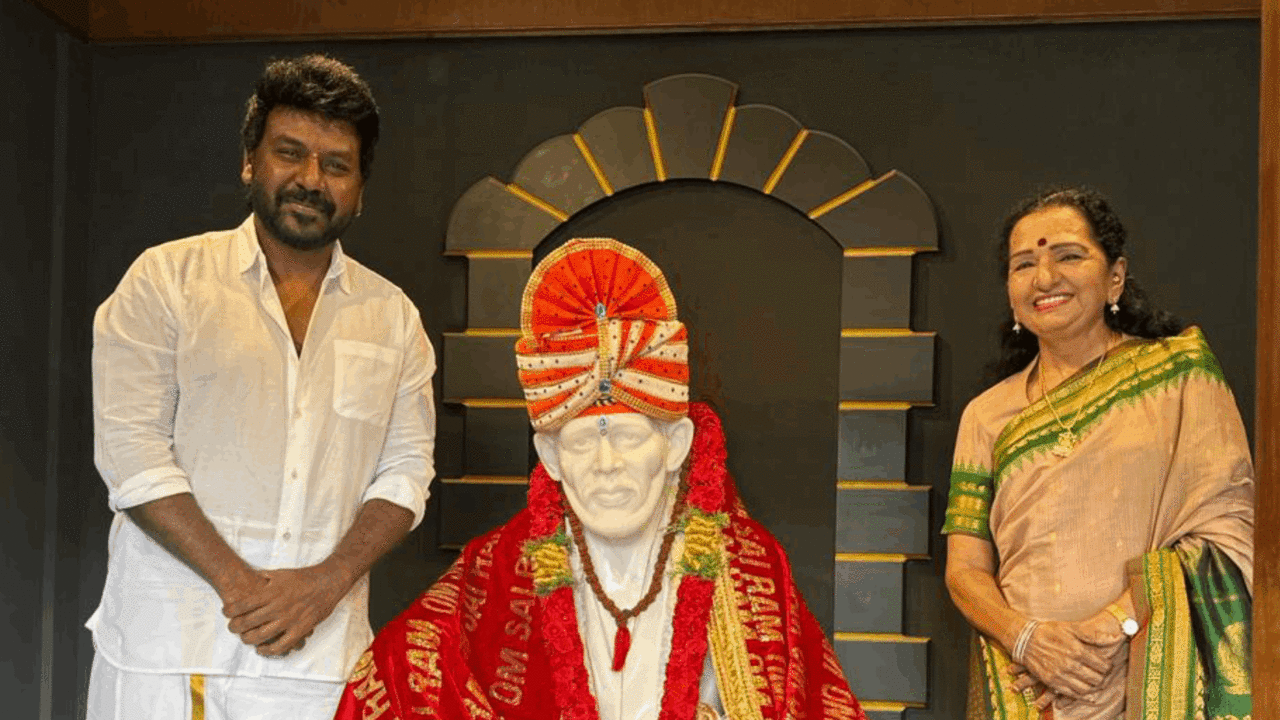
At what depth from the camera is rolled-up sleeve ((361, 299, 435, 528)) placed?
9.97 ft

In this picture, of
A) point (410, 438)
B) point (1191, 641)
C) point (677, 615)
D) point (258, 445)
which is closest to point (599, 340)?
point (410, 438)

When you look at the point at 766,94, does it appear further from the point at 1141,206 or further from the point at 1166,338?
the point at 1166,338

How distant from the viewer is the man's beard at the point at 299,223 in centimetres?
299

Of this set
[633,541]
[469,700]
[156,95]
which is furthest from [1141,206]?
[156,95]

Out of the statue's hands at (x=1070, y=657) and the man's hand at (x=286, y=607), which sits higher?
the man's hand at (x=286, y=607)

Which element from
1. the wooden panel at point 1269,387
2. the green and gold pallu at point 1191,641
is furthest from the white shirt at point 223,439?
the wooden panel at point 1269,387

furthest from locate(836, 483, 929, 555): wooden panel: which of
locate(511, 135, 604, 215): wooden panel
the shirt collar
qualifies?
the shirt collar

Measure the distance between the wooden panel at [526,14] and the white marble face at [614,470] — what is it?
64.7 inches

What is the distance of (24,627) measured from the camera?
4.20 m

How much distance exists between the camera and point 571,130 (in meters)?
4.45

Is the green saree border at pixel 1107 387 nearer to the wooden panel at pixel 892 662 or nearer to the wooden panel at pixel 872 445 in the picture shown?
the wooden panel at pixel 872 445

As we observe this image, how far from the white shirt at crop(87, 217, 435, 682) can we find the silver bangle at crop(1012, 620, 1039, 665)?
4.28 feet

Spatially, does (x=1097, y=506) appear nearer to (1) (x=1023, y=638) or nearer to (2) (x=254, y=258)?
(1) (x=1023, y=638)

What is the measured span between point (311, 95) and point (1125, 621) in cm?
193
